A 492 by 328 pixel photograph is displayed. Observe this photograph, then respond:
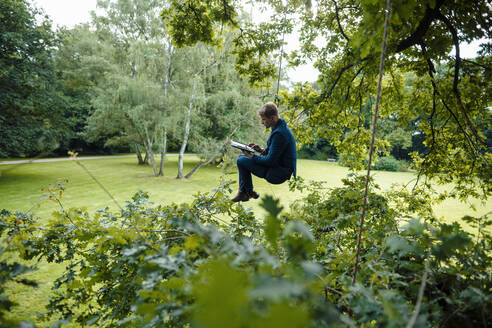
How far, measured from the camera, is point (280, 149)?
9.09 ft

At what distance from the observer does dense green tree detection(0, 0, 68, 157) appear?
1132cm

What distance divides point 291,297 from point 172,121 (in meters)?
13.2

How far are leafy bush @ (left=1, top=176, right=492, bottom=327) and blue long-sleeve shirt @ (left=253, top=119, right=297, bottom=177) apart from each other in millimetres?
679

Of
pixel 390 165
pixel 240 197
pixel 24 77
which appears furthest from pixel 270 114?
pixel 390 165

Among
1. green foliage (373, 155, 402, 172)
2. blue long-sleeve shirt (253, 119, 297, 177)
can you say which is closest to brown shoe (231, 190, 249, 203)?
blue long-sleeve shirt (253, 119, 297, 177)

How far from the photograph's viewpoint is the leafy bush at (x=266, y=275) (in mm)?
406

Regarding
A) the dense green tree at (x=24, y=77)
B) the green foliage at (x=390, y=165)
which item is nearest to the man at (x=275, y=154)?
the dense green tree at (x=24, y=77)

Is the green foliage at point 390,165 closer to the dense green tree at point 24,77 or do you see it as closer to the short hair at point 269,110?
the short hair at point 269,110

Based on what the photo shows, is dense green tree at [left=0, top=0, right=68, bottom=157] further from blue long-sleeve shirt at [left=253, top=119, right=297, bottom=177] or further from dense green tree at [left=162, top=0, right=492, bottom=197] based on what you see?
blue long-sleeve shirt at [left=253, top=119, right=297, bottom=177]

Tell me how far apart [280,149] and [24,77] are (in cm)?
1521

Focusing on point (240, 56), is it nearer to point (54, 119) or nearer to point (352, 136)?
point (352, 136)

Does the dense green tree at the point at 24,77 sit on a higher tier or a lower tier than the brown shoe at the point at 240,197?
higher

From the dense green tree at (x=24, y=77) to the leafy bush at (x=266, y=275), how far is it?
12775mm

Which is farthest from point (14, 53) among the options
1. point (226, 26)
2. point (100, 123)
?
point (226, 26)
